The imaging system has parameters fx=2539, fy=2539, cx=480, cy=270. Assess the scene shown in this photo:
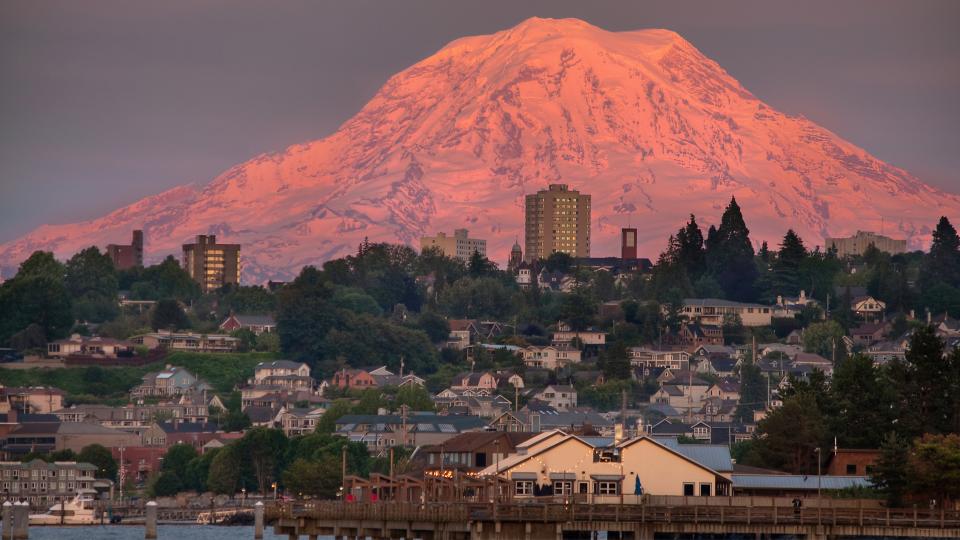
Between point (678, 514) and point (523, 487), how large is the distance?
12013 mm

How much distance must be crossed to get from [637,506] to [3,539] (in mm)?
56860

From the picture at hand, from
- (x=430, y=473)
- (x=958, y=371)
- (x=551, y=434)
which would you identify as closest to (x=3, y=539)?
(x=430, y=473)

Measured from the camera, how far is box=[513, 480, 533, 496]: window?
110375 millimetres

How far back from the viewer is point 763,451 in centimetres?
14738

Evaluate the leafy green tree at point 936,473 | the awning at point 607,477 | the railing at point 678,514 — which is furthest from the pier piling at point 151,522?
the leafy green tree at point 936,473

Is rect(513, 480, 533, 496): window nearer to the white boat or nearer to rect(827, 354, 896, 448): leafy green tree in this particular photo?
rect(827, 354, 896, 448): leafy green tree

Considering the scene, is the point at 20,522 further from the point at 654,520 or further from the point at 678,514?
the point at 654,520

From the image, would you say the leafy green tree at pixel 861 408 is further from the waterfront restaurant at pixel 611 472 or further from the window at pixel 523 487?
the window at pixel 523 487

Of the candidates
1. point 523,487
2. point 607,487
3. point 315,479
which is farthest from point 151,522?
point 607,487

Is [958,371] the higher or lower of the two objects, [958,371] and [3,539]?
the higher

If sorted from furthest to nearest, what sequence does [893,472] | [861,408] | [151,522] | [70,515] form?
[70,515], [151,522], [861,408], [893,472]

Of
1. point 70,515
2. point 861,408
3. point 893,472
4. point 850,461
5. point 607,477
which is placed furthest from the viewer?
point 70,515

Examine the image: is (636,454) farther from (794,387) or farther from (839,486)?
(794,387)

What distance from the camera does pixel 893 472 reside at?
4577 inches
